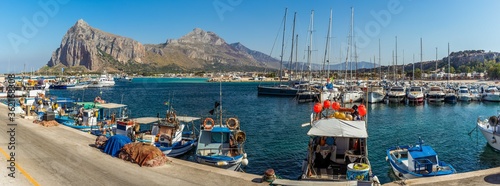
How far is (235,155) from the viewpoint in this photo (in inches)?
961

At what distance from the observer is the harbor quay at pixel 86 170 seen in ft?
54.2

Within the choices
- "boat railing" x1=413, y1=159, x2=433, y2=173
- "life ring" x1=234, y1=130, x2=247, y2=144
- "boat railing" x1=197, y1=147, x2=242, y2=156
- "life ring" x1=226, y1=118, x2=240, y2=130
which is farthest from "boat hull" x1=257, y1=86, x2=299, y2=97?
"boat railing" x1=413, y1=159, x2=433, y2=173

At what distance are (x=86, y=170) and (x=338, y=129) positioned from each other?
12.9 m

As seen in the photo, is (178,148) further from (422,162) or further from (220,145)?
(422,162)

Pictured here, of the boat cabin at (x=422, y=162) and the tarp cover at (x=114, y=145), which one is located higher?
the tarp cover at (x=114, y=145)

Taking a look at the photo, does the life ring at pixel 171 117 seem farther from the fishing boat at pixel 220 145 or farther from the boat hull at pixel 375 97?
the boat hull at pixel 375 97

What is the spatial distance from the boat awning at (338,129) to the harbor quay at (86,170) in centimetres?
397

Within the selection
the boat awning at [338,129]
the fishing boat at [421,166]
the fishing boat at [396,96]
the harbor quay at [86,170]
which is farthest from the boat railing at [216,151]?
the fishing boat at [396,96]

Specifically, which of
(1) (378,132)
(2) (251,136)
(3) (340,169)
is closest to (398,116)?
(1) (378,132)

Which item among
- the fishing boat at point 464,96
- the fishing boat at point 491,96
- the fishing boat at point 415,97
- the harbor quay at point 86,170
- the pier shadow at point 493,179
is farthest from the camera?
the fishing boat at point 464,96

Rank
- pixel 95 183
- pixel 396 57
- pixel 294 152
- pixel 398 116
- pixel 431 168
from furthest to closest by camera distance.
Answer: pixel 396 57
pixel 398 116
pixel 294 152
pixel 431 168
pixel 95 183

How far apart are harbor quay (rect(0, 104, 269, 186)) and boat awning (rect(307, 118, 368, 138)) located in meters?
3.97

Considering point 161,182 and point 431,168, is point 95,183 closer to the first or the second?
point 161,182

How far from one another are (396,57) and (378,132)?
8783 centimetres
